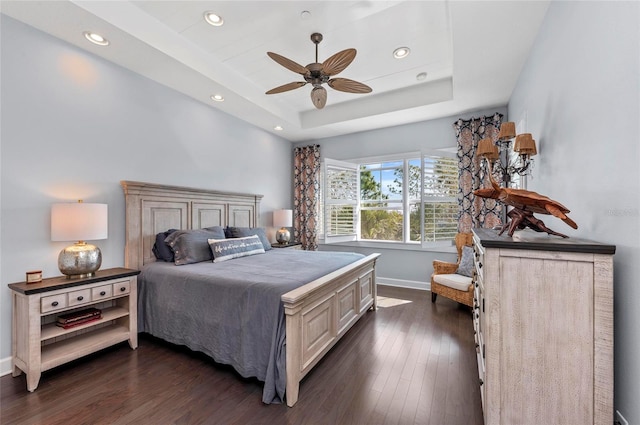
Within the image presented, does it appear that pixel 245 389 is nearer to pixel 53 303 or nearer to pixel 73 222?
pixel 53 303

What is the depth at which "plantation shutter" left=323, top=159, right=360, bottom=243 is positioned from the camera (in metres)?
4.94

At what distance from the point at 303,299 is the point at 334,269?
33.1 inches

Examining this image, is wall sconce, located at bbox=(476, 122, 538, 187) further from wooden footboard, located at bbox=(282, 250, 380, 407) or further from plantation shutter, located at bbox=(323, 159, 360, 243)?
plantation shutter, located at bbox=(323, 159, 360, 243)

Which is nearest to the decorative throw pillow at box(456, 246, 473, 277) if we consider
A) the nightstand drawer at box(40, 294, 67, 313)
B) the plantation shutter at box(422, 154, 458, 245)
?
the plantation shutter at box(422, 154, 458, 245)

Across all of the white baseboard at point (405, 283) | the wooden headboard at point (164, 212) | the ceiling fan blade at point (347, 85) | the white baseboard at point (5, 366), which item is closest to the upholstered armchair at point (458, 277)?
the white baseboard at point (405, 283)

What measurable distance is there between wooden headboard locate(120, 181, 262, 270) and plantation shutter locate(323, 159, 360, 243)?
1570 mm

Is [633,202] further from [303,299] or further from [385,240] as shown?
[385,240]

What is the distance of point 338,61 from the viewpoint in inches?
92.0

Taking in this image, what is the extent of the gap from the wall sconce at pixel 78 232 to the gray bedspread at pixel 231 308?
553 millimetres

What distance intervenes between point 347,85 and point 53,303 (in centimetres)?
314

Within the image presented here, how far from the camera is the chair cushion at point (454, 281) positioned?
3.39 meters

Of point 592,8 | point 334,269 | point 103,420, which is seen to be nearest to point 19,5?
point 103,420

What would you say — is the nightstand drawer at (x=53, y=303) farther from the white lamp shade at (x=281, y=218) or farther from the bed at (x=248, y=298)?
the white lamp shade at (x=281, y=218)

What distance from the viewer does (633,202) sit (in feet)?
3.63
